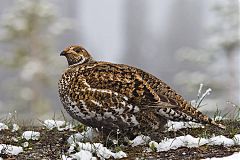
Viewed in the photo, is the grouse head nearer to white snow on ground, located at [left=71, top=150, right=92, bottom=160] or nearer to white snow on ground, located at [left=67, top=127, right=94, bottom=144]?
white snow on ground, located at [left=67, top=127, right=94, bottom=144]

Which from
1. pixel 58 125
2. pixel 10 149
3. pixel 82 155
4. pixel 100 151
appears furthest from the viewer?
pixel 58 125

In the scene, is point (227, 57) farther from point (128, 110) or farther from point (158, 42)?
point (158, 42)

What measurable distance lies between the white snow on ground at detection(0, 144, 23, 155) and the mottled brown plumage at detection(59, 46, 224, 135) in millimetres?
687

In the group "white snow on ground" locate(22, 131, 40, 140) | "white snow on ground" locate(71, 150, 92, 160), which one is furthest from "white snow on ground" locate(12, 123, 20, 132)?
"white snow on ground" locate(71, 150, 92, 160)

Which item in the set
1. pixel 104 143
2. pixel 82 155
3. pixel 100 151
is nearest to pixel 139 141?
pixel 104 143

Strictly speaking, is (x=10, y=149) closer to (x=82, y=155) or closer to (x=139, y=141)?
(x=82, y=155)

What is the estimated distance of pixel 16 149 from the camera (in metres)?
5.87

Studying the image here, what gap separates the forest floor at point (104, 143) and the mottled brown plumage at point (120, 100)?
0.25m

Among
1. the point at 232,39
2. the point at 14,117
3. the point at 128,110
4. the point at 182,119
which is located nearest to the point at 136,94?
Result: the point at 128,110

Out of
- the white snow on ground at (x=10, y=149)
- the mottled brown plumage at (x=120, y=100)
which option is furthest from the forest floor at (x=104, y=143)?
the mottled brown plumage at (x=120, y=100)

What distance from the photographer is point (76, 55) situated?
22.3 feet

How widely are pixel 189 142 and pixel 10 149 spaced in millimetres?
1796

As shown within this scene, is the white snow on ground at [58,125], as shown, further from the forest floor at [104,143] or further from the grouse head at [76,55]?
the grouse head at [76,55]

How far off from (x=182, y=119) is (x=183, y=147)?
1.81ft
